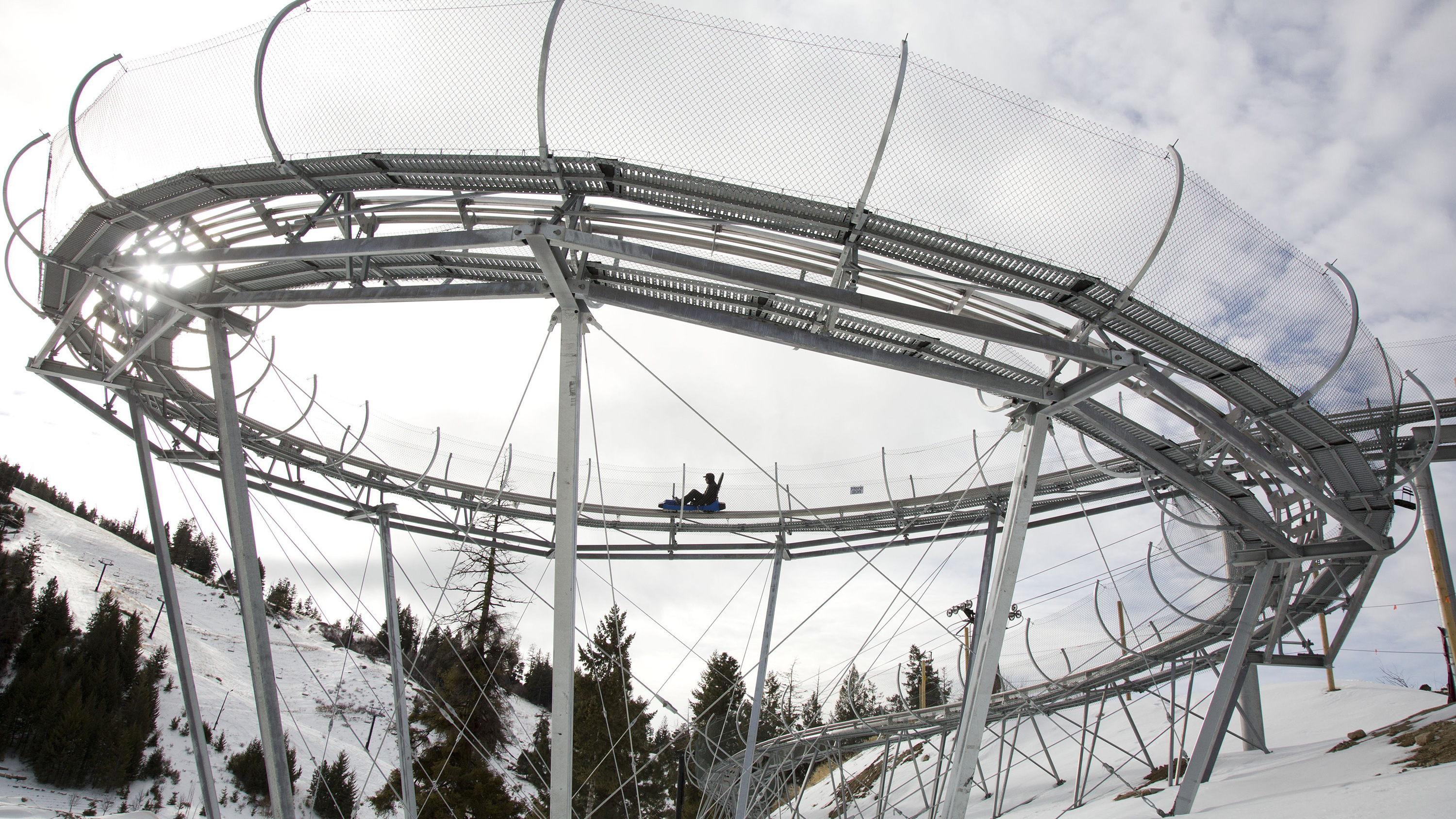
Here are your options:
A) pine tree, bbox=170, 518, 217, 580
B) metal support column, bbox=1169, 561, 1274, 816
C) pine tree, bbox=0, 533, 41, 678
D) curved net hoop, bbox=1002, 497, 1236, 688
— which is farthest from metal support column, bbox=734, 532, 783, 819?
pine tree, bbox=170, 518, 217, 580

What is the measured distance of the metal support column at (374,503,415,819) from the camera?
47.9 ft

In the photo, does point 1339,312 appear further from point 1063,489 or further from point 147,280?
point 147,280

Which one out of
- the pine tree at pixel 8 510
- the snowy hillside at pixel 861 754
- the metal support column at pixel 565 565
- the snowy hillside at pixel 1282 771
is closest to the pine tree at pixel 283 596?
the snowy hillside at pixel 861 754

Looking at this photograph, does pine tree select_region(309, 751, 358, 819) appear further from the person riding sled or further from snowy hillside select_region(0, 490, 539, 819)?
the person riding sled

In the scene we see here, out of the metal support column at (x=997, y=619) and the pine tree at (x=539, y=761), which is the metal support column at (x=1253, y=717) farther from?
the pine tree at (x=539, y=761)

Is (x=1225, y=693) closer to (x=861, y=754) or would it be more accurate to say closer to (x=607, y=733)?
(x=861, y=754)

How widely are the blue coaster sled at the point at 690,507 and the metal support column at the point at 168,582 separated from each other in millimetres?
9013

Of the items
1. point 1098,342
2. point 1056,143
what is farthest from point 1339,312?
point 1056,143

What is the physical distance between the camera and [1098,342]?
380 inches

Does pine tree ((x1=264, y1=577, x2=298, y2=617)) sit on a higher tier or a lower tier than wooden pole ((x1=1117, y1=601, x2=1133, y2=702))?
higher

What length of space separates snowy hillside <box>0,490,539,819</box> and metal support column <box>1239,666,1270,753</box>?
997 inches

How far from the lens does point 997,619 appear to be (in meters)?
9.77

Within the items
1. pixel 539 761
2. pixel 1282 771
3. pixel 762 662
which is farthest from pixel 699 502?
pixel 539 761

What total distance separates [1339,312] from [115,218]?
15.9 m
